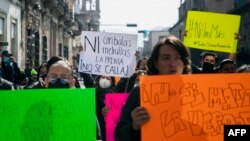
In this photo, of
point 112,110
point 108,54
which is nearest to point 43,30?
point 108,54

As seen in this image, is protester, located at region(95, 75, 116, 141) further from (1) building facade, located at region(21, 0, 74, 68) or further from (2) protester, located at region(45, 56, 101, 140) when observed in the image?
(1) building facade, located at region(21, 0, 74, 68)

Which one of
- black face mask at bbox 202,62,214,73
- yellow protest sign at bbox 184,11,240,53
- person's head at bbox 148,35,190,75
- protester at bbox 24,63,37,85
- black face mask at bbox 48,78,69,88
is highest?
yellow protest sign at bbox 184,11,240,53

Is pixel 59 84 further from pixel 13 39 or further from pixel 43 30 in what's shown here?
pixel 43 30

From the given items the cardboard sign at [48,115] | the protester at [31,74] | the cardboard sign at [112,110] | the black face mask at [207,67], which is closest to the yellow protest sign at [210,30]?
the black face mask at [207,67]

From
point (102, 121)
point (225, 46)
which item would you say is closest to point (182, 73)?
point (102, 121)

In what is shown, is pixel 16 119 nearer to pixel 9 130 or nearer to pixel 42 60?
pixel 9 130

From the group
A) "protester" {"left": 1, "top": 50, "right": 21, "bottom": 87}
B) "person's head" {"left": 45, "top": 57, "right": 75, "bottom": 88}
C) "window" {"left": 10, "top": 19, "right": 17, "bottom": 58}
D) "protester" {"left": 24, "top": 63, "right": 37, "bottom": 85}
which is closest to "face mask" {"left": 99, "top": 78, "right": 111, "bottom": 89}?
"person's head" {"left": 45, "top": 57, "right": 75, "bottom": 88}

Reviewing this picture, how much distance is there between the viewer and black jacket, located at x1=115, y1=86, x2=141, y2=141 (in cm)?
316

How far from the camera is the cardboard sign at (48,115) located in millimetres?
3326

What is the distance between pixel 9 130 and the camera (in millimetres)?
3332

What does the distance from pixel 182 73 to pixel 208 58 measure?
304 centimetres

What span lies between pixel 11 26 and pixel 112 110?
1620cm

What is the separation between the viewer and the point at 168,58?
10.9 feet

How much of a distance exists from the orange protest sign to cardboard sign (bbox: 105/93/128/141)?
7.50 ft
